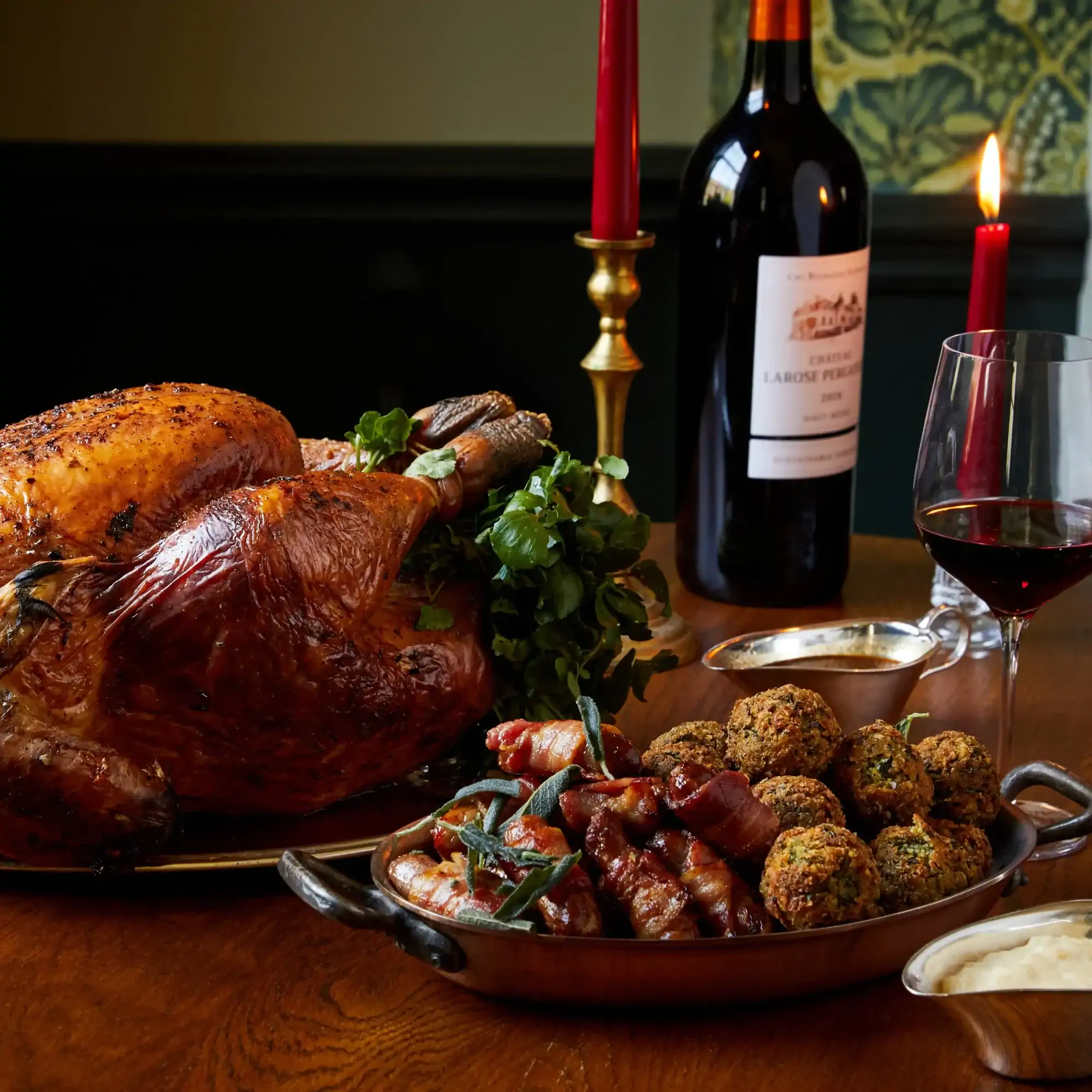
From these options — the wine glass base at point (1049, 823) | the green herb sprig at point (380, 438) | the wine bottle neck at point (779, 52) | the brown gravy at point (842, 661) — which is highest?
the wine bottle neck at point (779, 52)

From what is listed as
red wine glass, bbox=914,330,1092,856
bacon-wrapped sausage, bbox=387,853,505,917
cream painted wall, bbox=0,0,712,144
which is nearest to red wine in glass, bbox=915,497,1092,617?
red wine glass, bbox=914,330,1092,856

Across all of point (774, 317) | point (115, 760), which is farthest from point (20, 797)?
point (774, 317)

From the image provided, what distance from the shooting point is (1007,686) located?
1.08 metres

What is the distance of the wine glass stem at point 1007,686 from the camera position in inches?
42.3

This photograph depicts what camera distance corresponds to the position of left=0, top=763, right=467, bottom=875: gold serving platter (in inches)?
A: 36.7

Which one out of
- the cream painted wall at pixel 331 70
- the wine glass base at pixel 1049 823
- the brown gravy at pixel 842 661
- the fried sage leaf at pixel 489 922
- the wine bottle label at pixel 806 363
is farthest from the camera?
the cream painted wall at pixel 331 70

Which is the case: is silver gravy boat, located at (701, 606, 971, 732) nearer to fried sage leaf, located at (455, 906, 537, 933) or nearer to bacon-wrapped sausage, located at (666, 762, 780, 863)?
bacon-wrapped sausage, located at (666, 762, 780, 863)

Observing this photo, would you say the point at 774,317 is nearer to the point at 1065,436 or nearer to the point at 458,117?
the point at 1065,436

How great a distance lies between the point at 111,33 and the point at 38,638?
2.19 metres

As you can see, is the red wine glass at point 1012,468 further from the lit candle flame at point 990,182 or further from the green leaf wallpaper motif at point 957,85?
the green leaf wallpaper motif at point 957,85

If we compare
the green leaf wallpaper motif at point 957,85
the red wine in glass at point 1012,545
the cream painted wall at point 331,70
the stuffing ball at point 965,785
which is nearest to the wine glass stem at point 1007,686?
the red wine in glass at point 1012,545

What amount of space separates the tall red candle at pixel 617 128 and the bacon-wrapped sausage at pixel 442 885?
0.72m

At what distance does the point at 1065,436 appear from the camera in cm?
96

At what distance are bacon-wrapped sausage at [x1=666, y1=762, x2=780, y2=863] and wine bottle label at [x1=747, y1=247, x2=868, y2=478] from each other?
73 cm
